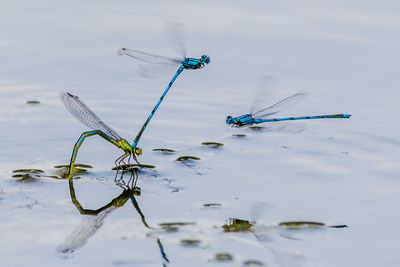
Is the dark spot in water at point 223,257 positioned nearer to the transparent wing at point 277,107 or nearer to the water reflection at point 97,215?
the water reflection at point 97,215

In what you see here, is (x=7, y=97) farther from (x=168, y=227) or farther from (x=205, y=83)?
(x=168, y=227)

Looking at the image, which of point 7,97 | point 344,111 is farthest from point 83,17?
point 344,111

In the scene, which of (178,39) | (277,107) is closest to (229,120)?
(277,107)

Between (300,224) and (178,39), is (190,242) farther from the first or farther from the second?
(178,39)

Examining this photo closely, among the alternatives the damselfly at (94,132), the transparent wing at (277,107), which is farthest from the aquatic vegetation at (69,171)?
the transparent wing at (277,107)

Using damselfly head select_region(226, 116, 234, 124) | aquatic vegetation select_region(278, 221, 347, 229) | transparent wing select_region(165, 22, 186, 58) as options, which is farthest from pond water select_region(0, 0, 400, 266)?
transparent wing select_region(165, 22, 186, 58)

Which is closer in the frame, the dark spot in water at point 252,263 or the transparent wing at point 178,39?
the dark spot in water at point 252,263

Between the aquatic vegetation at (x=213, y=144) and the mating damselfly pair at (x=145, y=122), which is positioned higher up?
the mating damselfly pair at (x=145, y=122)
